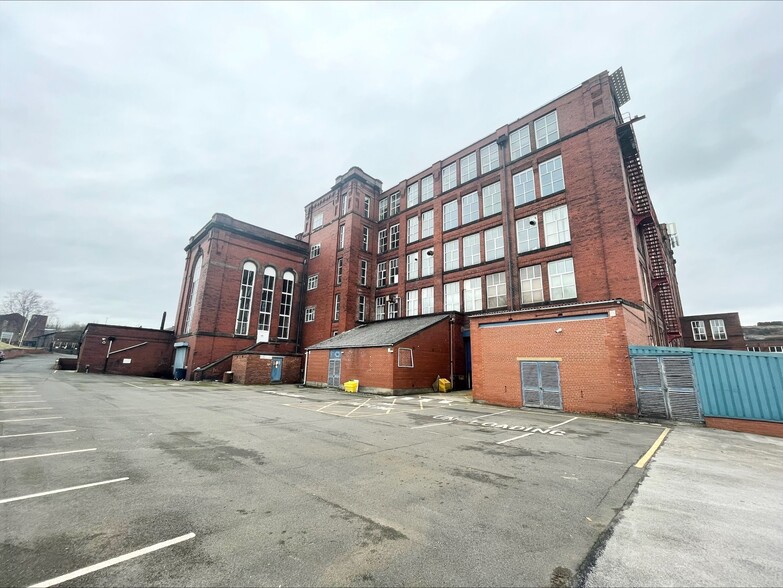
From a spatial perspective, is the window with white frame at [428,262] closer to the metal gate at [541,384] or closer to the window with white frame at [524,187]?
the window with white frame at [524,187]

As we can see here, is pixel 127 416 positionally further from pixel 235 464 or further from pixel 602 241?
pixel 602 241

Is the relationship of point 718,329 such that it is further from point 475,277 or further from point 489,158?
point 489,158

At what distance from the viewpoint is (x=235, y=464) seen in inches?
231

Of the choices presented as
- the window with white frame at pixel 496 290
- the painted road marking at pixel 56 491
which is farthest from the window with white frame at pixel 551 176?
the painted road marking at pixel 56 491

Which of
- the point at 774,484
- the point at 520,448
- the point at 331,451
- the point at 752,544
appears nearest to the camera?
the point at 752,544

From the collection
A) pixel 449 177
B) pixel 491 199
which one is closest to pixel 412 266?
pixel 449 177

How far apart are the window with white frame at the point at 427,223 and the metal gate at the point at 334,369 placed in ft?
47.3

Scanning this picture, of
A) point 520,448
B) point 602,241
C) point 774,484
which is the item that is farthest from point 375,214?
point 774,484

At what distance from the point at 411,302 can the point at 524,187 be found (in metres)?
14.0

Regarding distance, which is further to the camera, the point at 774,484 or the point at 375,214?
the point at 375,214

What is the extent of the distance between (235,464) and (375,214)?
35185 millimetres

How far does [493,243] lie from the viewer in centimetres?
2598

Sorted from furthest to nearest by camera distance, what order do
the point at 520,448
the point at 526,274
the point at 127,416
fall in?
the point at 526,274, the point at 127,416, the point at 520,448

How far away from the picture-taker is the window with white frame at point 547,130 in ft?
78.7
